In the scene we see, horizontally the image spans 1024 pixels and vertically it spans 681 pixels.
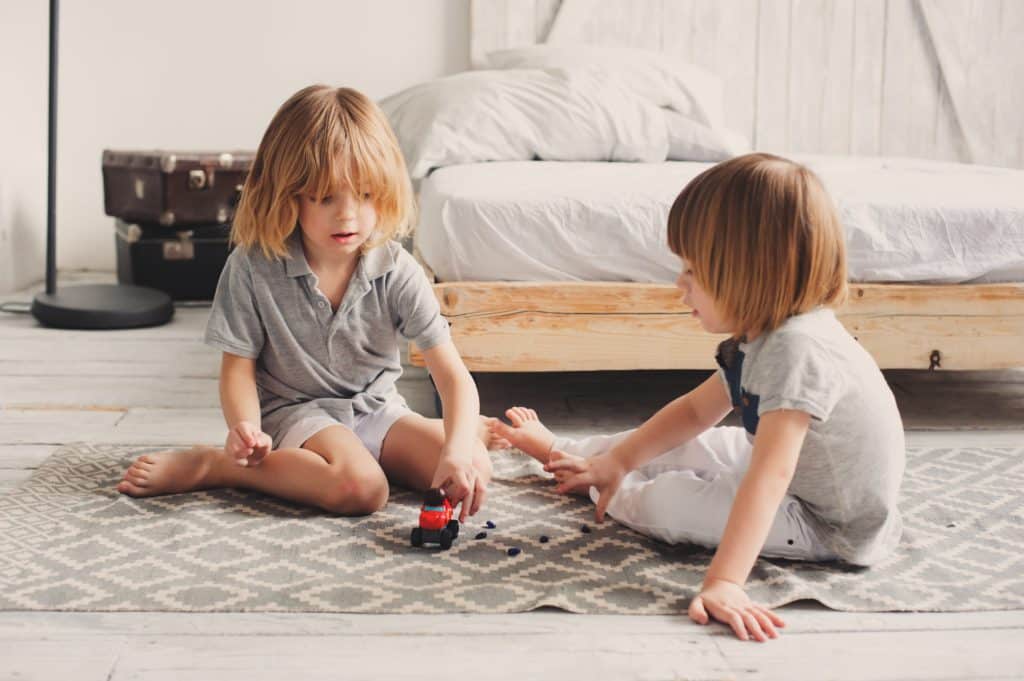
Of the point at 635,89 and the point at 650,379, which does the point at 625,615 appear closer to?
the point at 650,379

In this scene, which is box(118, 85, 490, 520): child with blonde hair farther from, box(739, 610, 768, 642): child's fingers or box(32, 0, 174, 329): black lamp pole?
box(32, 0, 174, 329): black lamp pole

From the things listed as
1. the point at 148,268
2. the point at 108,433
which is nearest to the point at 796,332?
the point at 108,433

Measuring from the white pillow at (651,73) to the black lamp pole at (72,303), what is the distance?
3.85 feet

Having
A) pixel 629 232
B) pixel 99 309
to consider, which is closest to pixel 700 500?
pixel 629 232

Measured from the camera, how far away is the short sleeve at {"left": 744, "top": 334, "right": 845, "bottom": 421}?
1.25 m

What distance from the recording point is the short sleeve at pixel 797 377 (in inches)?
49.3

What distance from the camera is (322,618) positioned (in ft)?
3.92

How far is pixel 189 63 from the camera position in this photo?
3734 millimetres

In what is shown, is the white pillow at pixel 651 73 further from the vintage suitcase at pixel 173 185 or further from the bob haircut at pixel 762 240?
the bob haircut at pixel 762 240

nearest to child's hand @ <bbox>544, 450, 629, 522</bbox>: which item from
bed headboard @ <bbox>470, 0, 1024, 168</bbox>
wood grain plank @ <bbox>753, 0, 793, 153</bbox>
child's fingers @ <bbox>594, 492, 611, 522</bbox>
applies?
child's fingers @ <bbox>594, 492, 611, 522</bbox>

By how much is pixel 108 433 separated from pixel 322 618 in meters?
0.94

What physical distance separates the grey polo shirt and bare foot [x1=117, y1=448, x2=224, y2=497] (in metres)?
0.11

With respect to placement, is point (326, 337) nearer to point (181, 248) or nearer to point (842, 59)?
point (181, 248)

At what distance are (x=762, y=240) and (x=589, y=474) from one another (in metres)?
0.48
